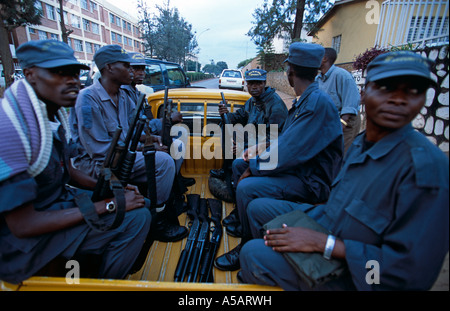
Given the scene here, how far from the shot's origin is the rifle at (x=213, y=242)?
195 centimetres

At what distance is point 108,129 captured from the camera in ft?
8.10

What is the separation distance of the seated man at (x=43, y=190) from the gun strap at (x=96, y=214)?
1.7 inches

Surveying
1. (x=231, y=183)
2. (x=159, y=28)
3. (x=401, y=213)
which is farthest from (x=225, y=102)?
(x=159, y=28)

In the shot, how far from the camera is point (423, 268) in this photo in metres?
0.94

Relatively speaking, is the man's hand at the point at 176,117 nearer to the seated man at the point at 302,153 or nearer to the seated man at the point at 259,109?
the seated man at the point at 259,109

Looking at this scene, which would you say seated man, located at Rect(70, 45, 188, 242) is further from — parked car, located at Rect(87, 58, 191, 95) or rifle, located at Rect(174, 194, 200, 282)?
parked car, located at Rect(87, 58, 191, 95)

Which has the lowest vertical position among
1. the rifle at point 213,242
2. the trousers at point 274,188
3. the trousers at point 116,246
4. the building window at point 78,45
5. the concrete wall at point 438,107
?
the rifle at point 213,242

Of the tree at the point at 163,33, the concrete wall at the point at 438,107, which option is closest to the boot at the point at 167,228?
the concrete wall at the point at 438,107

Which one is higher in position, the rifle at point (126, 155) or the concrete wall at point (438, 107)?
the concrete wall at point (438, 107)

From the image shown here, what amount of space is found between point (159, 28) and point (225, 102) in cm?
2377

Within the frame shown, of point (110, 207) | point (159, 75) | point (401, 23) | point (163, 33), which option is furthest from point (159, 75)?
point (163, 33)

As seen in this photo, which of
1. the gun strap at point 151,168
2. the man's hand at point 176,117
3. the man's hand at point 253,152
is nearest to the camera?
the gun strap at point 151,168

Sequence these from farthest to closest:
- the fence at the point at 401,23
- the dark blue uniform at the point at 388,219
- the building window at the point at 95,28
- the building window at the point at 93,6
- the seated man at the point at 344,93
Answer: the building window at the point at 95,28, the building window at the point at 93,6, the fence at the point at 401,23, the seated man at the point at 344,93, the dark blue uniform at the point at 388,219
